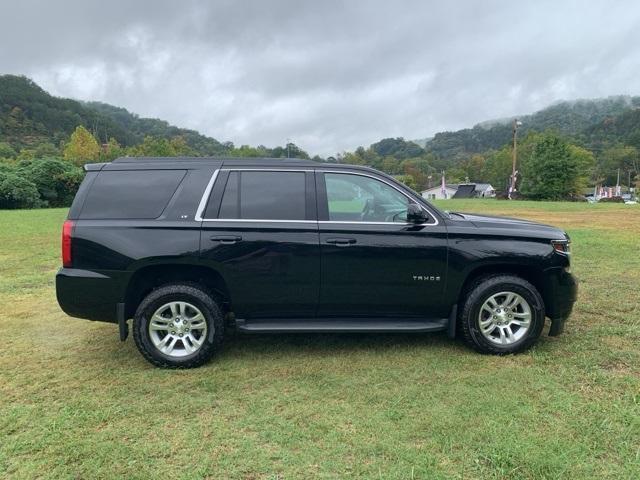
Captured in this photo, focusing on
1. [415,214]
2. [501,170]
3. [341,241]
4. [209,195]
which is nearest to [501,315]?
[415,214]

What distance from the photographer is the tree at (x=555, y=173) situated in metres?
56.0

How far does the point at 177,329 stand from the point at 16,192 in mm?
30066

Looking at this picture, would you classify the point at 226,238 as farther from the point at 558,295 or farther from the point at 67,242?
the point at 558,295

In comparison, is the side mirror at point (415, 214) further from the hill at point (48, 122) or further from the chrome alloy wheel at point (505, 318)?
the hill at point (48, 122)

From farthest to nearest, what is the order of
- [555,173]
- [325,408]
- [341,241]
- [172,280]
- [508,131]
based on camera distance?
[508,131], [555,173], [172,280], [341,241], [325,408]

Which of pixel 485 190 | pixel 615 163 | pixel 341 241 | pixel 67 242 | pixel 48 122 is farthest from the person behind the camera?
pixel 48 122

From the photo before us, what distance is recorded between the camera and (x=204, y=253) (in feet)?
13.4

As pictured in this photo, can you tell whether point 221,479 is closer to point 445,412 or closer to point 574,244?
point 445,412

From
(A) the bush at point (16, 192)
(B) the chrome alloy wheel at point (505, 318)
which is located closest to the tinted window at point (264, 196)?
(B) the chrome alloy wheel at point (505, 318)

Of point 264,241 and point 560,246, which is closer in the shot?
point 264,241

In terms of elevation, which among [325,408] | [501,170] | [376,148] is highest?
[376,148]

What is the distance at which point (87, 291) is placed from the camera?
13.3 ft

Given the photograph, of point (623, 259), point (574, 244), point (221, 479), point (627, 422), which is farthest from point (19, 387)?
point (574, 244)

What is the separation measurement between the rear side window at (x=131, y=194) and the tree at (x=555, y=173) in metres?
58.1
